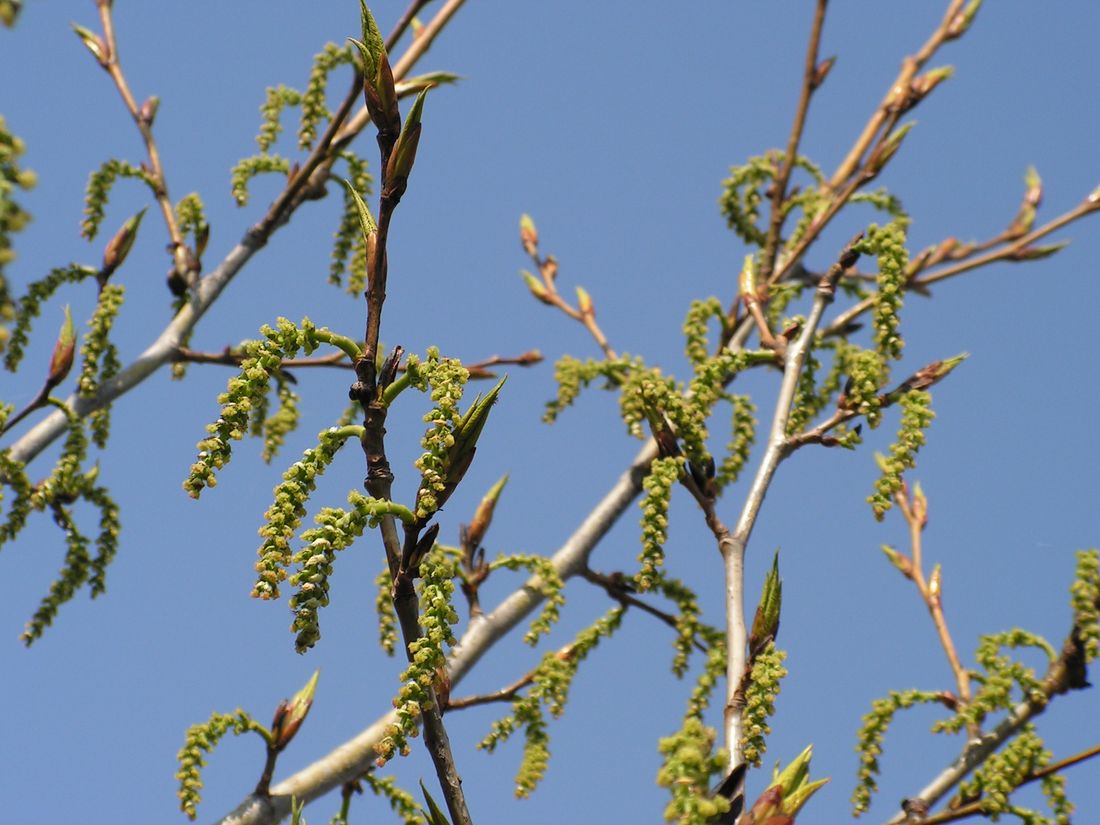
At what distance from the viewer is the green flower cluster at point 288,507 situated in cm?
165

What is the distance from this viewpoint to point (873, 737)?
10.6 ft

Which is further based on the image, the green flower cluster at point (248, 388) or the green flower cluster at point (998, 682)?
the green flower cluster at point (998, 682)

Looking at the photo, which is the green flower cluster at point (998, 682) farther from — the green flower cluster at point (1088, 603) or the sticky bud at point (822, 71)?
the sticky bud at point (822, 71)

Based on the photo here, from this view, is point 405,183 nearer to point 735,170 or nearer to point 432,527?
point 432,527

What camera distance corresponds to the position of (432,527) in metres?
1.75

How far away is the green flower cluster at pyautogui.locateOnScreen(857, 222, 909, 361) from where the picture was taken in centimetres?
282

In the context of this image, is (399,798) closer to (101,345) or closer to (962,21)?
(101,345)

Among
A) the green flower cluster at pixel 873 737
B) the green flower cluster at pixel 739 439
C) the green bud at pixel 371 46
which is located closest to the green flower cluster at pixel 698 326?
the green flower cluster at pixel 739 439

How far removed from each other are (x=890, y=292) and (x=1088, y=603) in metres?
1.09

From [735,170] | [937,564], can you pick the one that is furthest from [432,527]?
[735,170]

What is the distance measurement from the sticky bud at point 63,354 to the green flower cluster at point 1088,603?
286 centimetres

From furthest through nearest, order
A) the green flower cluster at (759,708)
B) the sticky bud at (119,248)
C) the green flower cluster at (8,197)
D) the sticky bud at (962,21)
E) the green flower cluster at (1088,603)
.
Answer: the sticky bud at (962,21)
the sticky bud at (119,248)
the green flower cluster at (1088,603)
the green flower cluster at (759,708)
the green flower cluster at (8,197)

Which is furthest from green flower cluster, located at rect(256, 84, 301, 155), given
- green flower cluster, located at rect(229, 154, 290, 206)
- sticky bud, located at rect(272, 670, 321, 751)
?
sticky bud, located at rect(272, 670, 321, 751)

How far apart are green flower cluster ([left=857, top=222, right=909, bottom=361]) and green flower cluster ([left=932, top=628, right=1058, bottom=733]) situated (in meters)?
1.06
